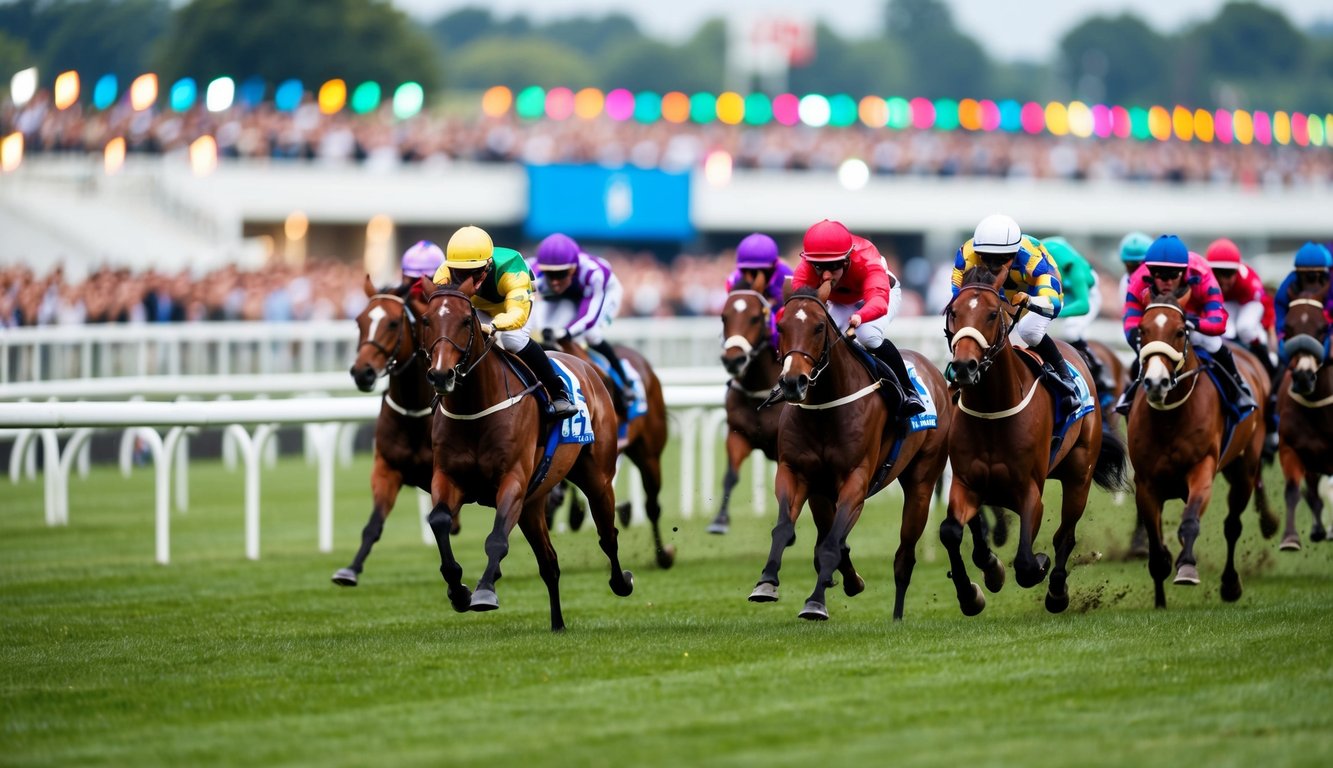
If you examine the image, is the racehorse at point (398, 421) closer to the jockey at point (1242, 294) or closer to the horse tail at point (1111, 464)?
the horse tail at point (1111, 464)

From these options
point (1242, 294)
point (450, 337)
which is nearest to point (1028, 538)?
point (450, 337)

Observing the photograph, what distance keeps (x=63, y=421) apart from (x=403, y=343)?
84.7 inches

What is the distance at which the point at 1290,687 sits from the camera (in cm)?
676

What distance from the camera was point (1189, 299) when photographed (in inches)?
390

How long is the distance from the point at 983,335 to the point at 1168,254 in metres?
1.60

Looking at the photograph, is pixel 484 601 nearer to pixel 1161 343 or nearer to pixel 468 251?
pixel 468 251

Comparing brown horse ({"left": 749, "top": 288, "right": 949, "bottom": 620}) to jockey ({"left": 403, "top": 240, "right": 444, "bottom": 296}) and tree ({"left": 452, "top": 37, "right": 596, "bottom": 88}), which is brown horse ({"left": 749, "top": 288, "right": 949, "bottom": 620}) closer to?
jockey ({"left": 403, "top": 240, "right": 444, "bottom": 296})

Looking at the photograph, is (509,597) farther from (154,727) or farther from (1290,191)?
(1290,191)

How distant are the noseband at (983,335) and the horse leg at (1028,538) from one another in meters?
0.67

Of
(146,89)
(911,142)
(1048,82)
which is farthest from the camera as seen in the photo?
(1048,82)

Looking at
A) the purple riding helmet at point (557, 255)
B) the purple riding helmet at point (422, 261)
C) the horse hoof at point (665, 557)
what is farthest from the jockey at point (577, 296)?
the horse hoof at point (665, 557)

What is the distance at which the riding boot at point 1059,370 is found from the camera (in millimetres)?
9070

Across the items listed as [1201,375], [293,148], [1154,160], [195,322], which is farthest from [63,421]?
[1154,160]

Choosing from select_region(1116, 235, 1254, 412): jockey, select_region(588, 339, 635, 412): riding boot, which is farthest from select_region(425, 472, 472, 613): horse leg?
select_region(1116, 235, 1254, 412): jockey
